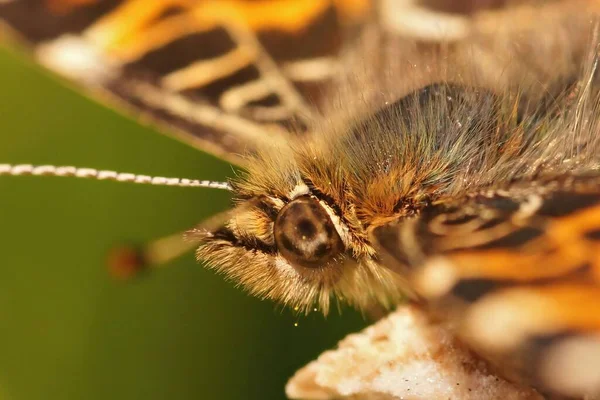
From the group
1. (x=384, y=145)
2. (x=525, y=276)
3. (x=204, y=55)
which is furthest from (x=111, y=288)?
(x=525, y=276)

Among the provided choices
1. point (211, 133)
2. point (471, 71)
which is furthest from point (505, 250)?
point (211, 133)

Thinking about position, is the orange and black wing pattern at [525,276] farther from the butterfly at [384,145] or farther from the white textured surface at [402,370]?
the white textured surface at [402,370]

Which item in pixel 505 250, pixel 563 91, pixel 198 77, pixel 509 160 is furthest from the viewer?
pixel 198 77

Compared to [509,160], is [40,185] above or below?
above

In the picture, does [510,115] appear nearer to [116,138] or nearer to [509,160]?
[509,160]

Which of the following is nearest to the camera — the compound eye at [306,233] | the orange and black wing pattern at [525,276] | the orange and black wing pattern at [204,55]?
the orange and black wing pattern at [525,276]

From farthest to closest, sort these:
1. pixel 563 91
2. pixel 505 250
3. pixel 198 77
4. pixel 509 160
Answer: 1. pixel 198 77
2. pixel 563 91
3. pixel 509 160
4. pixel 505 250

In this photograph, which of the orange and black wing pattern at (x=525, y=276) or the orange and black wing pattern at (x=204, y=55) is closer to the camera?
the orange and black wing pattern at (x=525, y=276)

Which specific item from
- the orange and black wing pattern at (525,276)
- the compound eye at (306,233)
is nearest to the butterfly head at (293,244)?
the compound eye at (306,233)
